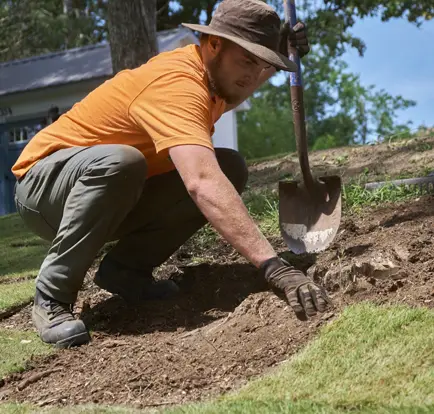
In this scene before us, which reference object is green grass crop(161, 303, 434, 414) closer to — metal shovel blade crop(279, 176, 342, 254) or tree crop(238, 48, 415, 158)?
metal shovel blade crop(279, 176, 342, 254)

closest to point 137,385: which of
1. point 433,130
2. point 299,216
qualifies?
point 299,216

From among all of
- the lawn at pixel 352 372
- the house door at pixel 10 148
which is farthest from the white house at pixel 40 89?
the lawn at pixel 352 372

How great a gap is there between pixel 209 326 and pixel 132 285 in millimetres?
763

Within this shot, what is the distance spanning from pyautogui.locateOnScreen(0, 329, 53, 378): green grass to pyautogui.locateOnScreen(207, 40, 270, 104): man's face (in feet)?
4.69

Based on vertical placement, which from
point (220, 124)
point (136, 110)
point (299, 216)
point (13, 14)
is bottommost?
point (220, 124)

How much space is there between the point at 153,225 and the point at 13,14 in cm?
2693

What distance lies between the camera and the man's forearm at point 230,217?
292 centimetres

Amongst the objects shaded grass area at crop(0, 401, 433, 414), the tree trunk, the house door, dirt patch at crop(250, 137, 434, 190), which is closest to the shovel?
dirt patch at crop(250, 137, 434, 190)

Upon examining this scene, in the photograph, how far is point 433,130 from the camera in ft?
28.0

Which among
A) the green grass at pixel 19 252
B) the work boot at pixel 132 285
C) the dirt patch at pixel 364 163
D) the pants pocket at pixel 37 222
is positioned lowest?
the green grass at pixel 19 252

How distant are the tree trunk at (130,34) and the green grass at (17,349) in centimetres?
486

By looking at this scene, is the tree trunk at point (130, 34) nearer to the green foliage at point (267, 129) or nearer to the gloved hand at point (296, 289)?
the gloved hand at point (296, 289)

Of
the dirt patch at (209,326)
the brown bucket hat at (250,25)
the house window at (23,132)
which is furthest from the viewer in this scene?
the house window at (23,132)

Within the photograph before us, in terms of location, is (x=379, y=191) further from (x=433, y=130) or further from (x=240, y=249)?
(x=433, y=130)
